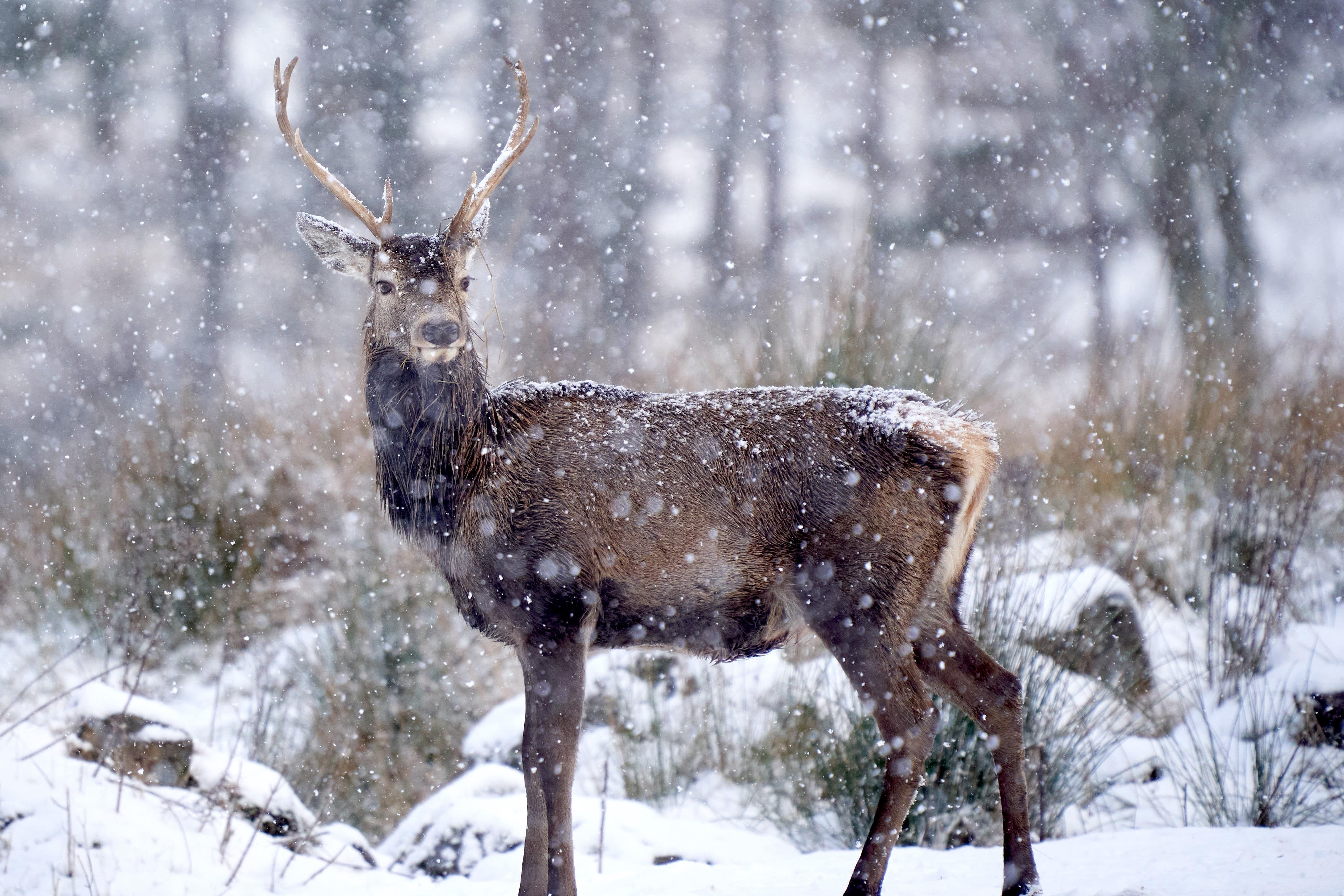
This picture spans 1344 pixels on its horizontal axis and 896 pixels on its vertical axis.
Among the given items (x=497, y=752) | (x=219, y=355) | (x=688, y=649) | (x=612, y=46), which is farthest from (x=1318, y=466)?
(x=612, y=46)

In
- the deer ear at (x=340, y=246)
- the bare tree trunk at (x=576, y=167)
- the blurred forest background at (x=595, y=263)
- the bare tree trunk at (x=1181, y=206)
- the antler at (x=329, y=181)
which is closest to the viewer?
the antler at (x=329, y=181)

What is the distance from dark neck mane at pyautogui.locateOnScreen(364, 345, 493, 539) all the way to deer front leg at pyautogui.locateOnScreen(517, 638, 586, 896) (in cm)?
51

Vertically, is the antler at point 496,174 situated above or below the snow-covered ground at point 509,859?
above

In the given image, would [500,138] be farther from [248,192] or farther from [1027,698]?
[1027,698]

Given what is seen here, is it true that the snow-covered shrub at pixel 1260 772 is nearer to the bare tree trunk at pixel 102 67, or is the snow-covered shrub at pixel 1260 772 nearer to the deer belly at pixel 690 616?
the deer belly at pixel 690 616

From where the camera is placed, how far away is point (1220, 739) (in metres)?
5.11

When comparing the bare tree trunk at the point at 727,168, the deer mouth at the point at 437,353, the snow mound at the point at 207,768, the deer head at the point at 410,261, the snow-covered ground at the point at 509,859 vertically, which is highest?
the bare tree trunk at the point at 727,168

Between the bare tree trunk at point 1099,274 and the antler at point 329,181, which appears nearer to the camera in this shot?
the antler at point 329,181

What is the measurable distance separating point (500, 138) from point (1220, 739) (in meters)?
10.1

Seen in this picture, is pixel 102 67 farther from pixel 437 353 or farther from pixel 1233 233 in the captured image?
pixel 1233 233

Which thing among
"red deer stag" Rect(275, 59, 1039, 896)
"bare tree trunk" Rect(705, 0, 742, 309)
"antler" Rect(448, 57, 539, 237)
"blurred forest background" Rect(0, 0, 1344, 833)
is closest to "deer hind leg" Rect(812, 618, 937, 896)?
"red deer stag" Rect(275, 59, 1039, 896)

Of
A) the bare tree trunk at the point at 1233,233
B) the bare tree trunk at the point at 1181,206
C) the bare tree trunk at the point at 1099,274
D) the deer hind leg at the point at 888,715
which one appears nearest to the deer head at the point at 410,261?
the deer hind leg at the point at 888,715

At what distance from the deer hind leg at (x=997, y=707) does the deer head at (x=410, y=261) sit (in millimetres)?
1752

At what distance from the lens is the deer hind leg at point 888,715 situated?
125 inches
